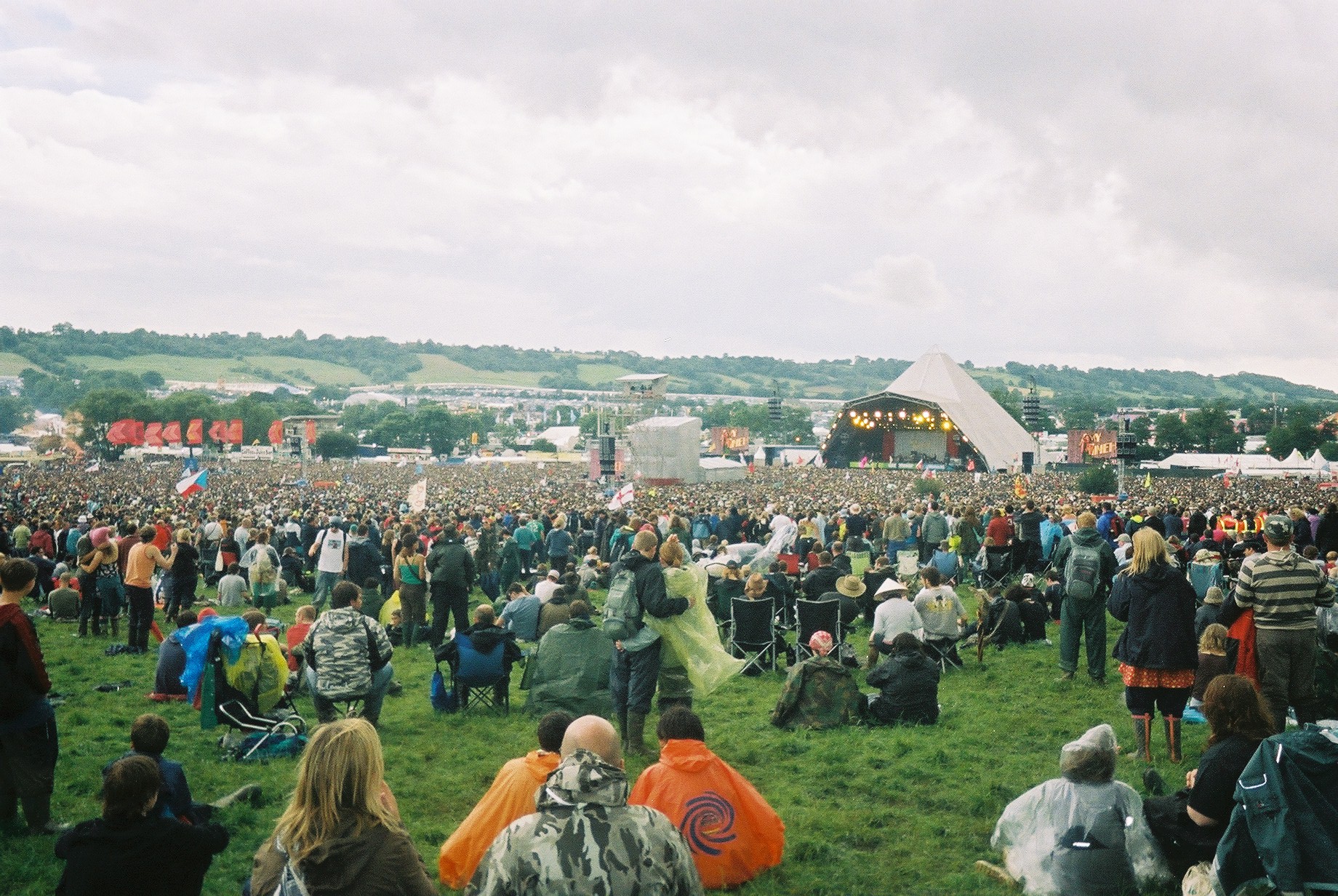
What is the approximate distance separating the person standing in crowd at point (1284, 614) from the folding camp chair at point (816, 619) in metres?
4.07

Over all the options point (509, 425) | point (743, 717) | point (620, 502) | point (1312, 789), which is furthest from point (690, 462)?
point (509, 425)

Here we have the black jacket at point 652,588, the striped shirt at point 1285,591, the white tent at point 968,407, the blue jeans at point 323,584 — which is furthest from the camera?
the white tent at point 968,407

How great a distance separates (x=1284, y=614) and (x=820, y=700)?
3.32 meters

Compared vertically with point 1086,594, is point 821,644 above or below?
below

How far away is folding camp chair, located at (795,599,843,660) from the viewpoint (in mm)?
9648

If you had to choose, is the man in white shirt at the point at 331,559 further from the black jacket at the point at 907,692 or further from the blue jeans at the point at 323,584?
the black jacket at the point at 907,692

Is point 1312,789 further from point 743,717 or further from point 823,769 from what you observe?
point 743,717

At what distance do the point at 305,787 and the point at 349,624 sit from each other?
4093 millimetres

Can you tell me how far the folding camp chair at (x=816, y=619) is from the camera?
965 cm

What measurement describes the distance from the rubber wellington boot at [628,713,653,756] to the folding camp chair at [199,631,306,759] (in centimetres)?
256

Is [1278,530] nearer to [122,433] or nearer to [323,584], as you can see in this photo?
[323,584]

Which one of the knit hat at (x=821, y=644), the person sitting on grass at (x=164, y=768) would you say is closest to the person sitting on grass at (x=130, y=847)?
the person sitting on grass at (x=164, y=768)

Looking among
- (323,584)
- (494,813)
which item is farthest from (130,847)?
(323,584)

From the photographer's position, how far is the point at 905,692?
25.8 ft
